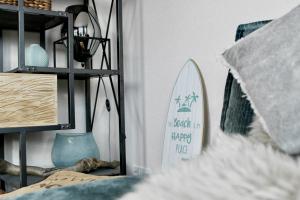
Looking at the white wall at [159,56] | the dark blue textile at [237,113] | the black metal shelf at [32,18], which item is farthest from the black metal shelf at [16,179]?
the dark blue textile at [237,113]

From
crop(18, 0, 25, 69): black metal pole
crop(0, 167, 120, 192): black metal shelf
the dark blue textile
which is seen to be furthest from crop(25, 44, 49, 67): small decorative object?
the dark blue textile

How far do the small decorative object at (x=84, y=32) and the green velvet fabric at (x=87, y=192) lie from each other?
1.23m

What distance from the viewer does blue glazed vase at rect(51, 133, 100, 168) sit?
1.77 metres

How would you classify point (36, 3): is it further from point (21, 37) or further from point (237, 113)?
point (237, 113)

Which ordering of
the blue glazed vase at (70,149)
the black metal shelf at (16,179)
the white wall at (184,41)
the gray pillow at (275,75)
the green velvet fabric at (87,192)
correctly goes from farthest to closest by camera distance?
the blue glazed vase at (70,149)
the black metal shelf at (16,179)
the white wall at (184,41)
the green velvet fabric at (87,192)
the gray pillow at (275,75)

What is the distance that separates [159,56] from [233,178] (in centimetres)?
153

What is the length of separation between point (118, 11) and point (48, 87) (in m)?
0.57

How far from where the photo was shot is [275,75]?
1.87ft

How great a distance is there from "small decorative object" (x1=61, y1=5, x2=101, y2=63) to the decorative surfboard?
0.55 metres

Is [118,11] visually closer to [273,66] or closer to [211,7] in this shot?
[211,7]

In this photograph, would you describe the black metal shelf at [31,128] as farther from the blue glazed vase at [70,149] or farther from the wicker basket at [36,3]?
the wicker basket at [36,3]

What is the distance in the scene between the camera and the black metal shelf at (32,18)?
4.90ft

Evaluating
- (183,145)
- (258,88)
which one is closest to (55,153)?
(183,145)

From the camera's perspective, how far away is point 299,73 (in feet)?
1.71
